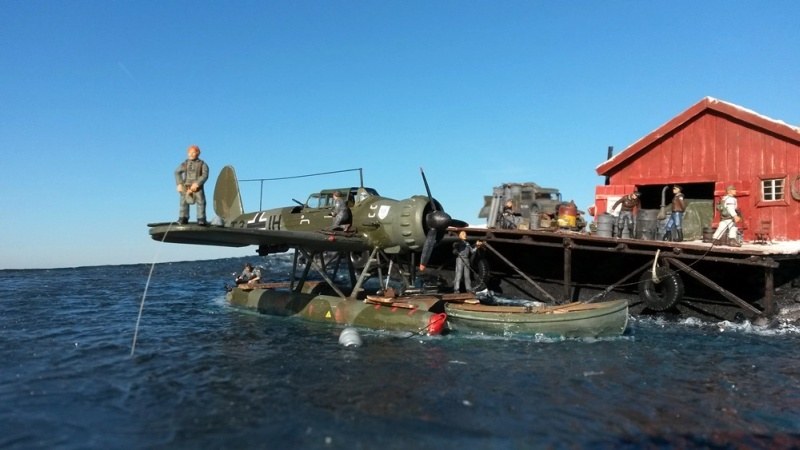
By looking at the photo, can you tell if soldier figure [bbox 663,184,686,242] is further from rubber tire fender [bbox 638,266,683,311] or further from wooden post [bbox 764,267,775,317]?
wooden post [bbox 764,267,775,317]

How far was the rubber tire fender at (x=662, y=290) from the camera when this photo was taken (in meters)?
16.2

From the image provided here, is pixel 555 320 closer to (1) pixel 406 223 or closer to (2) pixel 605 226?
(1) pixel 406 223

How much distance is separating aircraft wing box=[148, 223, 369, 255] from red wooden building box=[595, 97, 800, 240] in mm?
12166

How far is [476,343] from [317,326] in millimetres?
5040

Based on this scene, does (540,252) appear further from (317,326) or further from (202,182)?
(202,182)

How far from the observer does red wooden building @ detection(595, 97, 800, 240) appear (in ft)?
59.3

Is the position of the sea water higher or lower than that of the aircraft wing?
lower

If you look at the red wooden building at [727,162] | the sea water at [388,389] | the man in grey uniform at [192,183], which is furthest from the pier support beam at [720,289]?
the man in grey uniform at [192,183]

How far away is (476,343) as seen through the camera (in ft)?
41.5

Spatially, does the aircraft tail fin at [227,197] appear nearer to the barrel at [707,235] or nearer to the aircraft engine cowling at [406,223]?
the aircraft engine cowling at [406,223]

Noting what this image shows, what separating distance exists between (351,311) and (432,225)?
3481 millimetres

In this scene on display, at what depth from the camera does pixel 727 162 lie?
761 inches

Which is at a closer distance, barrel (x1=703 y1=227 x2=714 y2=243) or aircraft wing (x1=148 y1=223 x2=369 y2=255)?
aircraft wing (x1=148 y1=223 x2=369 y2=255)

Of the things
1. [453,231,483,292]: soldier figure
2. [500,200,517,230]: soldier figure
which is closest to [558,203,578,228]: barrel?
[500,200,517,230]: soldier figure
